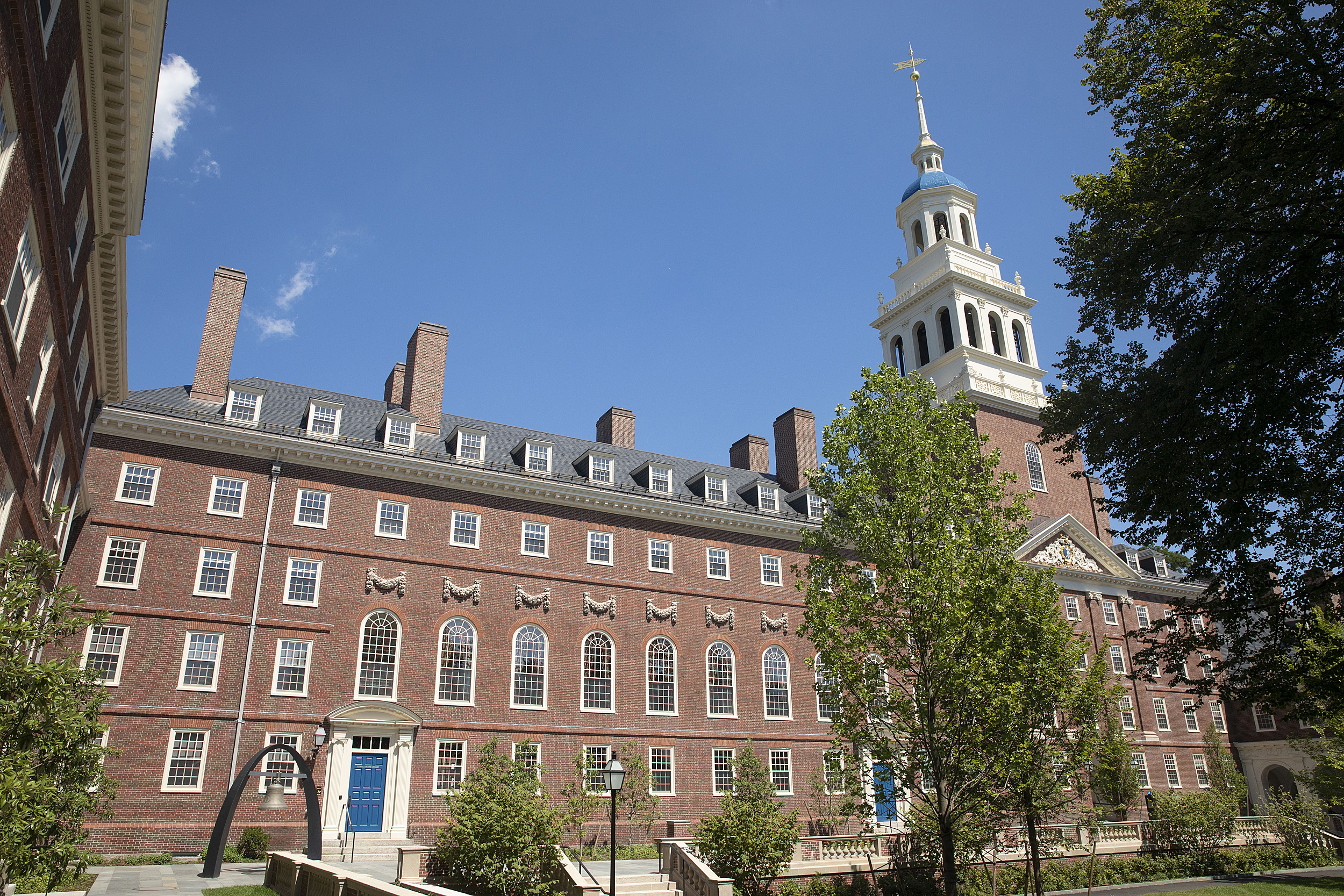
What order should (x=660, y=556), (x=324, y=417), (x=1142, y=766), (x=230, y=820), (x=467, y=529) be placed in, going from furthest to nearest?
(x=1142, y=766)
(x=660, y=556)
(x=467, y=529)
(x=324, y=417)
(x=230, y=820)

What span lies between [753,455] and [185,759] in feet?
91.3

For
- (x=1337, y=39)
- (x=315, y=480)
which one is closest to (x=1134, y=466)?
(x=1337, y=39)

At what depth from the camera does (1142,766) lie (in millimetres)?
44781

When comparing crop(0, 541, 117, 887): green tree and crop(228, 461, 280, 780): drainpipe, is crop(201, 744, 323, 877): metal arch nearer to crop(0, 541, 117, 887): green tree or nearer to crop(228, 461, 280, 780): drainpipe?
crop(228, 461, 280, 780): drainpipe

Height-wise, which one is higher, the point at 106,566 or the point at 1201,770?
the point at 106,566

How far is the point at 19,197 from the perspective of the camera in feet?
41.2

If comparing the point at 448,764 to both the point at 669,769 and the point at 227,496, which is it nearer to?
the point at 669,769

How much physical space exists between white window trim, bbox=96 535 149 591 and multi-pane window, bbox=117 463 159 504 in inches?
46.6

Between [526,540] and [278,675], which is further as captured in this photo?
[526,540]

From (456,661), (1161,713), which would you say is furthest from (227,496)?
(1161,713)

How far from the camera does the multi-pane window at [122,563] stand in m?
25.9

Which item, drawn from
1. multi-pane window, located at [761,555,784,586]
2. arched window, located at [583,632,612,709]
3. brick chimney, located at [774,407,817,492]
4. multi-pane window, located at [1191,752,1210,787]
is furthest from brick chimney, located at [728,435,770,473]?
multi-pane window, located at [1191,752,1210,787]

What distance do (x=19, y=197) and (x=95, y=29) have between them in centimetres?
373

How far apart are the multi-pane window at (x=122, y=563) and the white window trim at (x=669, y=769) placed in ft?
58.3
